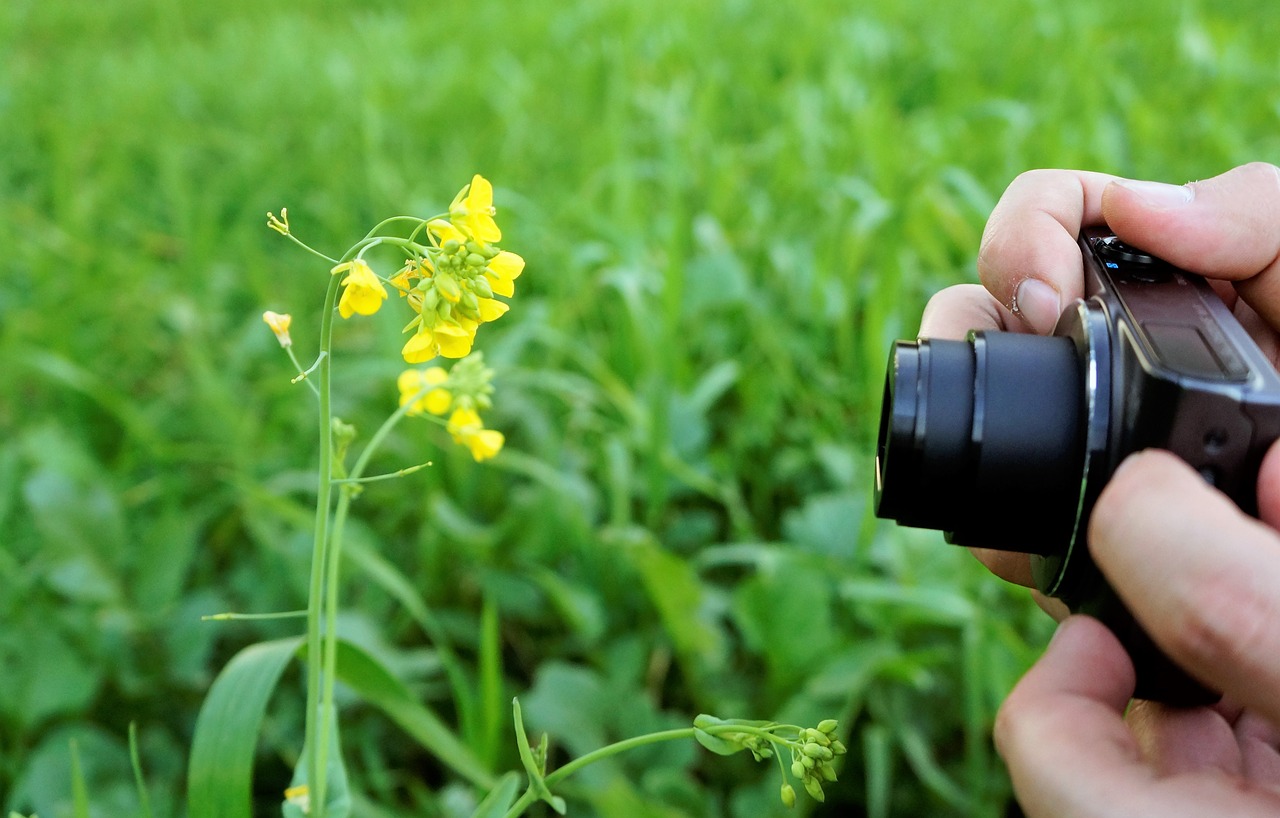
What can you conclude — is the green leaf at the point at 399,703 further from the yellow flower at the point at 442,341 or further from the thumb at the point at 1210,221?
the thumb at the point at 1210,221

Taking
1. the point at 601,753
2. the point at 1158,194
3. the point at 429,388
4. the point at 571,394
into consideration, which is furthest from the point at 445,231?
the point at 571,394

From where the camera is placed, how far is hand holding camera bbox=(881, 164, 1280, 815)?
458 millimetres

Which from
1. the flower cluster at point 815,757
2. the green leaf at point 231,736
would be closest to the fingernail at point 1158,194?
the flower cluster at point 815,757

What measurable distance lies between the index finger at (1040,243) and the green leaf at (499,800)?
0.50m

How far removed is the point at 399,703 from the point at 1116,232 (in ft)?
2.32

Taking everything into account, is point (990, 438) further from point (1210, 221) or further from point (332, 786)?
point (332, 786)

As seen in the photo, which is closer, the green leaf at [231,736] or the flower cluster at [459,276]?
the flower cluster at [459,276]

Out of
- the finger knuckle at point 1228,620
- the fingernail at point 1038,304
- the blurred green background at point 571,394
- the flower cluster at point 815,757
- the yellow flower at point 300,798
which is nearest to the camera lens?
the finger knuckle at point 1228,620

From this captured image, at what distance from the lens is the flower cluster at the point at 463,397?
0.67m

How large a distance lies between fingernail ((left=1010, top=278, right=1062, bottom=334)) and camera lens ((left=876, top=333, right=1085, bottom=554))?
13 cm

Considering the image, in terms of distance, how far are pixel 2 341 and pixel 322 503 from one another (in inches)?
57.2

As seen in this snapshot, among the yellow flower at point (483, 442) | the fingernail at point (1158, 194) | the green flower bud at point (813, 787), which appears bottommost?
the green flower bud at point (813, 787)

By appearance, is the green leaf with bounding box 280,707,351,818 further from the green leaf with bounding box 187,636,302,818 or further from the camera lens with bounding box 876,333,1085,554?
the camera lens with bounding box 876,333,1085,554

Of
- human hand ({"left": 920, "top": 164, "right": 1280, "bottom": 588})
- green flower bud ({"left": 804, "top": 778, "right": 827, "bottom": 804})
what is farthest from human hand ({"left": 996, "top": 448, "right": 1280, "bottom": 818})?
human hand ({"left": 920, "top": 164, "right": 1280, "bottom": 588})
